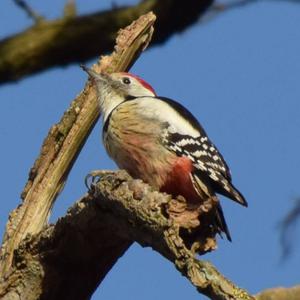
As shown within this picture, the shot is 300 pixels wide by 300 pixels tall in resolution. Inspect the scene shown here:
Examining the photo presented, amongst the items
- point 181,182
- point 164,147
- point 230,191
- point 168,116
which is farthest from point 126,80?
point 230,191

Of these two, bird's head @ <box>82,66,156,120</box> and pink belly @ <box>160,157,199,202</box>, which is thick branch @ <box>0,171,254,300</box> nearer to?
pink belly @ <box>160,157,199,202</box>

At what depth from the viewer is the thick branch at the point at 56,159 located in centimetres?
529

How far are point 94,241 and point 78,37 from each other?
59.8 inches

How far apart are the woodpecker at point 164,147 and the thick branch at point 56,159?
9.5 inches

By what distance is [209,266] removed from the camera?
13.3 ft

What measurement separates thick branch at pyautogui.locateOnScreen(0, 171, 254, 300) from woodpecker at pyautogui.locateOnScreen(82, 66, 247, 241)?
27.8 inches

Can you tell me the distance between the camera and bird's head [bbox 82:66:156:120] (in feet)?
19.4

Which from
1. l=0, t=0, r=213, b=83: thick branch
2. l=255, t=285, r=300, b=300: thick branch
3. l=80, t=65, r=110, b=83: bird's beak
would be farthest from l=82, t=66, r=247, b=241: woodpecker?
l=255, t=285, r=300, b=300: thick branch

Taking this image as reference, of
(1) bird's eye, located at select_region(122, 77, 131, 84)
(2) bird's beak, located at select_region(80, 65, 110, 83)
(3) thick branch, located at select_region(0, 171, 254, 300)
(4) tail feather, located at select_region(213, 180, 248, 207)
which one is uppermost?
(1) bird's eye, located at select_region(122, 77, 131, 84)

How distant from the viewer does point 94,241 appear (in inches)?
194

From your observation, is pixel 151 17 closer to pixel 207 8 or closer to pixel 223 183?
pixel 207 8

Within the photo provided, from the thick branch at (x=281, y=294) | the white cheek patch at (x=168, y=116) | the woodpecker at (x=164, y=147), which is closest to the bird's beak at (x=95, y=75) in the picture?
the woodpecker at (x=164, y=147)

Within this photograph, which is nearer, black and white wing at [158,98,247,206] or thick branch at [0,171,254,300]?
thick branch at [0,171,254,300]

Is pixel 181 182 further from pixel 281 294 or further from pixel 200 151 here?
pixel 281 294
